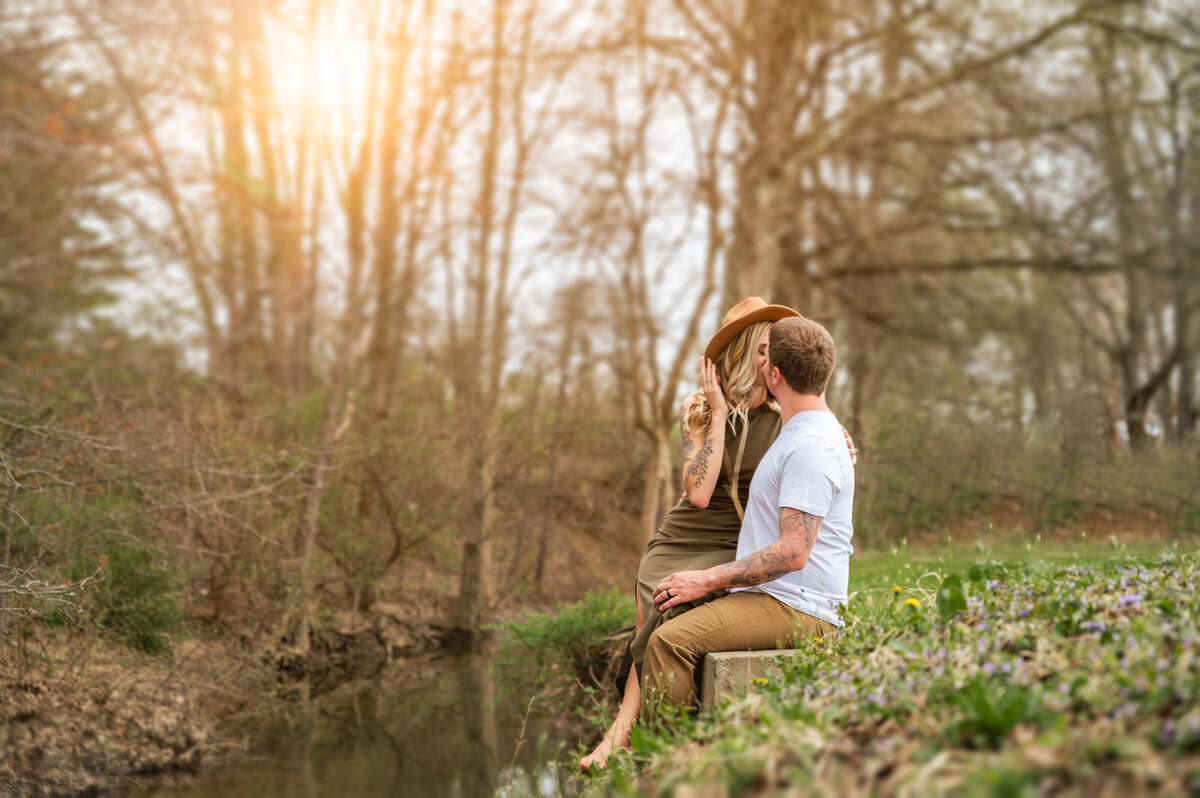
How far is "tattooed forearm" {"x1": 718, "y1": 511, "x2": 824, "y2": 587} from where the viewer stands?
139 inches

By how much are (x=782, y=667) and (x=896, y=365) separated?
12667mm

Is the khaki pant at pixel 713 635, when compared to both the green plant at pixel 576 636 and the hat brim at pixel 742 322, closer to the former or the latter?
the hat brim at pixel 742 322

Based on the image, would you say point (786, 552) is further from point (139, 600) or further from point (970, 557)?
point (139, 600)

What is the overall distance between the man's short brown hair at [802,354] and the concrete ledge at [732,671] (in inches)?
41.6

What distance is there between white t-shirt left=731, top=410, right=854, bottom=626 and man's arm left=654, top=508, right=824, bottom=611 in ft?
0.25

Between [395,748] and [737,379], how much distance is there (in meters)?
4.56

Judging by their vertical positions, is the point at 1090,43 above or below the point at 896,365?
above

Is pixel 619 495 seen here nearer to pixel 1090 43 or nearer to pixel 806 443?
pixel 1090 43

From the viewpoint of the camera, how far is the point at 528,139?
50.7 ft

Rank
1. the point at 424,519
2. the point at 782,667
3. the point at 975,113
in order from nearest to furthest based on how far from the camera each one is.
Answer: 1. the point at 782,667
2. the point at 424,519
3. the point at 975,113

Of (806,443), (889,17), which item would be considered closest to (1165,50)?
(889,17)

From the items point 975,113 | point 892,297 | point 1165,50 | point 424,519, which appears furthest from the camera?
point 892,297

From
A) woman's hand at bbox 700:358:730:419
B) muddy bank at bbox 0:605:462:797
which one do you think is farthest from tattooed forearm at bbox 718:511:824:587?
muddy bank at bbox 0:605:462:797

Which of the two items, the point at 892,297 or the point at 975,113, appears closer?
the point at 975,113
